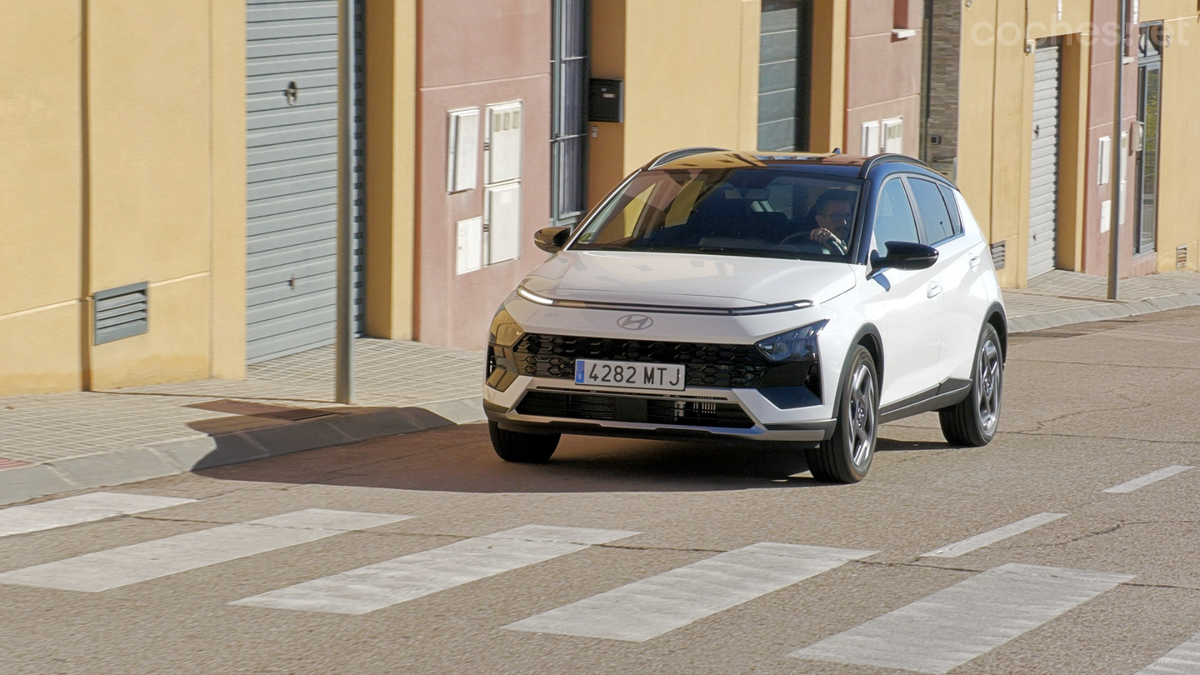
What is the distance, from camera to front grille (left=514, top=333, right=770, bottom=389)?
8.59 m

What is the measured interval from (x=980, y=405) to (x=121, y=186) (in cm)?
552

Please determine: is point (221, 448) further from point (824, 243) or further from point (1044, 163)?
point (1044, 163)

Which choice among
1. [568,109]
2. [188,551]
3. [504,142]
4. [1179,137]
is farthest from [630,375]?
[1179,137]

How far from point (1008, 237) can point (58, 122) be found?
71.2 feet

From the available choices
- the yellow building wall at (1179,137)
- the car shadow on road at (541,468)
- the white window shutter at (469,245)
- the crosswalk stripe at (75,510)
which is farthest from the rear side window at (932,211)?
the yellow building wall at (1179,137)

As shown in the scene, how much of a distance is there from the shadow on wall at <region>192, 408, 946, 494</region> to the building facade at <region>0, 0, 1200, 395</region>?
7.64 ft

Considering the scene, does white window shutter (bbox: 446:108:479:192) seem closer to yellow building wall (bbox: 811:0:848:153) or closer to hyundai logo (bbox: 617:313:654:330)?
hyundai logo (bbox: 617:313:654:330)

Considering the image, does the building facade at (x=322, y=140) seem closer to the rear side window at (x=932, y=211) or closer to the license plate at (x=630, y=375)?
the license plate at (x=630, y=375)

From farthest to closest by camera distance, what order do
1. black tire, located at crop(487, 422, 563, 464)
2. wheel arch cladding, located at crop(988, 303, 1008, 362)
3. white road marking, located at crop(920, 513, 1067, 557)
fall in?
wheel arch cladding, located at crop(988, 303, 1008, 362), black tire, located at crop(487, 422, 563, 464), white road marking, located at crop(920, 513, 1067, 557)

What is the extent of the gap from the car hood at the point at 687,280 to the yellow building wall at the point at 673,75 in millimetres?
9054

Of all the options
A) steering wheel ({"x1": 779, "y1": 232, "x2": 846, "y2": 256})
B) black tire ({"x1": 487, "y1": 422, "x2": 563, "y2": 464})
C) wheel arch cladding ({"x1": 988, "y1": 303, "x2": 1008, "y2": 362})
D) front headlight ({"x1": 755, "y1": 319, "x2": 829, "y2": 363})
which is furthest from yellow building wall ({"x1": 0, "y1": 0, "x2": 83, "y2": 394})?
wheel arch cladding ({"x1": 988, "y1": 303, "x2": 1008, "y2": 362})

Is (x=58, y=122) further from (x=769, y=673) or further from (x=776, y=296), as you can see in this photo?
(x=769, y=673)

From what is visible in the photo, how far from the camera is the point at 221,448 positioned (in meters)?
9.73

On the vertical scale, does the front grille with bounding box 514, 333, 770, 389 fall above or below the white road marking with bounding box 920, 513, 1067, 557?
above
